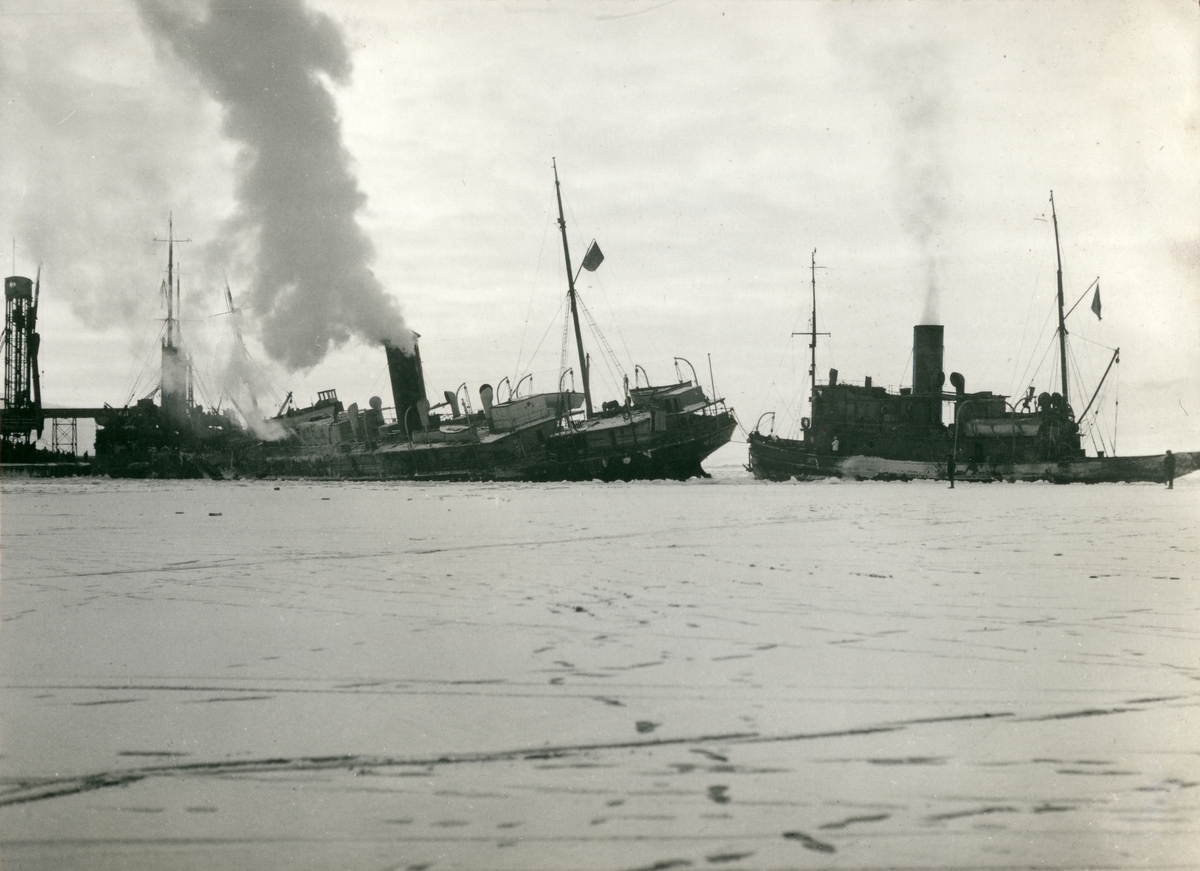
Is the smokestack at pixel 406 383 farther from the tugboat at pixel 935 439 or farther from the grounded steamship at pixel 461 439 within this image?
the tugboat at pixel 935 439

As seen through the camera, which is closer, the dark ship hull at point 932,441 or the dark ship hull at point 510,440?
the dark ship hull at point 932,441

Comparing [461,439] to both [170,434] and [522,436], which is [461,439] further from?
[170,434]

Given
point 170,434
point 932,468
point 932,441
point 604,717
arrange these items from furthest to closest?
point 170,434, point 932,441, point 932,468, point 604,717

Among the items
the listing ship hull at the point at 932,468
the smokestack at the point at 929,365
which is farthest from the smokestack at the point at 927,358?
the listing ship hull at the point at 932,468

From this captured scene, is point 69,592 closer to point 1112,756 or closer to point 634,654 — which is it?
point 634,654

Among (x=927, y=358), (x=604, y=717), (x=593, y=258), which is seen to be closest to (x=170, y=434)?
(x=593, y=258)

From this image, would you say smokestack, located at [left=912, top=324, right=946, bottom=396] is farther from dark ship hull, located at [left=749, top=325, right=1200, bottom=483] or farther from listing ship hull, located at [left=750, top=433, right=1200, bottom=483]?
listing ship hull, located at [left=750, top=433, right=1200, bottom=483]

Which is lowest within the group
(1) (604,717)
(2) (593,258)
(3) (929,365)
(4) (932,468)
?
(1) (604,717)

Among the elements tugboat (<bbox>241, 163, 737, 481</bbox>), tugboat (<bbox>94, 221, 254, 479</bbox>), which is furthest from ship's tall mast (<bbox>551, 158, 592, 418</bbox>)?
tugboat (<bbox>94, 221, 254, 479</bbox>)
